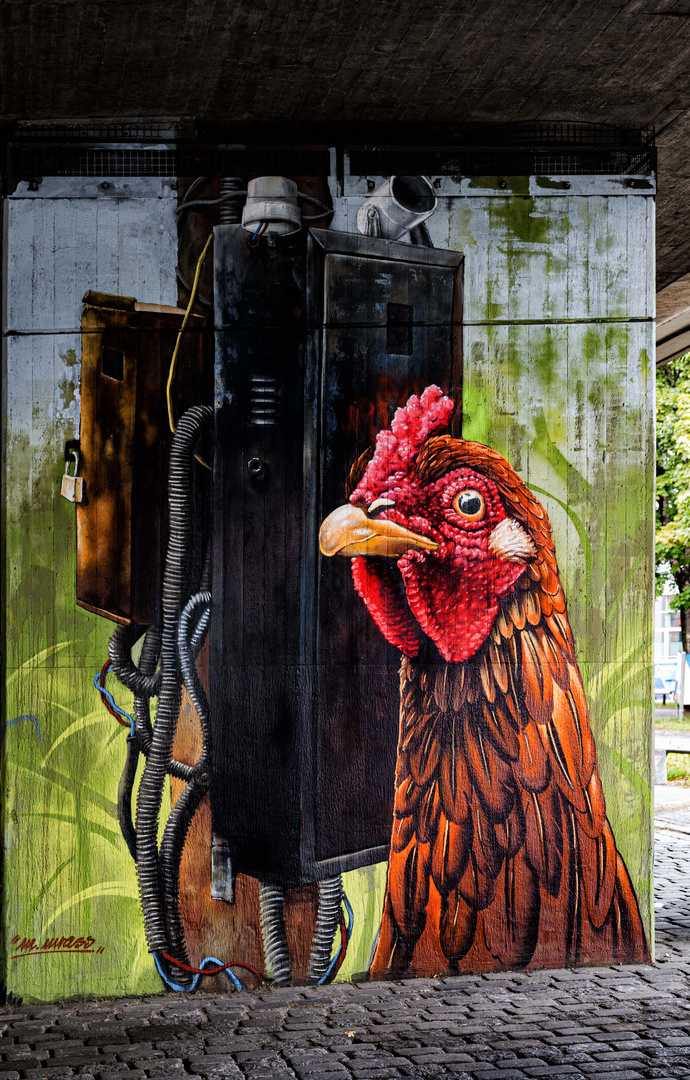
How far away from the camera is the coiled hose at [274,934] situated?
20.5 ft

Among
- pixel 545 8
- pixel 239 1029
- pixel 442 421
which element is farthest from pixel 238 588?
pixel 545 8

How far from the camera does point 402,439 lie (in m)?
6.52

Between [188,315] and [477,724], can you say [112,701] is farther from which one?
[188,315]

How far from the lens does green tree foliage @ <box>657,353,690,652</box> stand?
2703cm

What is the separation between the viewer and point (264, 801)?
631 cm

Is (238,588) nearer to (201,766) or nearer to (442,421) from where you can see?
(201,766)

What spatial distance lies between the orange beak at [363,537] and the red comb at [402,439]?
0.15m

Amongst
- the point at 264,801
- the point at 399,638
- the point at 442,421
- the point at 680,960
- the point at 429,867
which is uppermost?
the point at 442,421

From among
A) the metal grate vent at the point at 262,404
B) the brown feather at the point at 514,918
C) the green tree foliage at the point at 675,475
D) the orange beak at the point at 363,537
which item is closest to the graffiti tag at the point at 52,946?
the brown feather at the point at 514,918

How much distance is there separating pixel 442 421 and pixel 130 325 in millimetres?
1967

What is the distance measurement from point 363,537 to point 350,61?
2675 millimetres

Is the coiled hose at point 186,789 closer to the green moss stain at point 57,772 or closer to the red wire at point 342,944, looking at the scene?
the green moss stain at point 57,772

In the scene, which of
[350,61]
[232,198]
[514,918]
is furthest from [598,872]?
[350,61]

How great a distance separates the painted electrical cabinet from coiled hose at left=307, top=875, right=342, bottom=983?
0.02m
